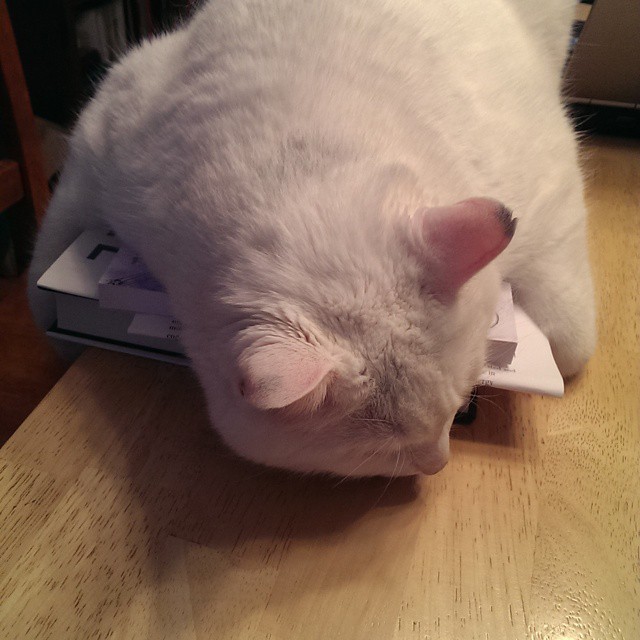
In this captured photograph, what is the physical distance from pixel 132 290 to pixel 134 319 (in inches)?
1.8

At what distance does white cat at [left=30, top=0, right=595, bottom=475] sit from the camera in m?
0.45

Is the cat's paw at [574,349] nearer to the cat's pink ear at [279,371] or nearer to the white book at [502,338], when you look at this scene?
the white book at [502,338]

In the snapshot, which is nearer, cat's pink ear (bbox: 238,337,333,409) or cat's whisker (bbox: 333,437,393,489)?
cat's pink ear (bbox: 238,337,333,409)

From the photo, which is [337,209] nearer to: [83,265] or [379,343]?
[379,343]

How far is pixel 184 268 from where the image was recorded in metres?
0.56

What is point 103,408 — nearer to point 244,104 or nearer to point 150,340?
point 150,340

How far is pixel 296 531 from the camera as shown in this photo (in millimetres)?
576

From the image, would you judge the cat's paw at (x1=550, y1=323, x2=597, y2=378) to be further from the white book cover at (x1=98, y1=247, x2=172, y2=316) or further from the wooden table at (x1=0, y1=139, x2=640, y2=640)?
the white book cover at (x1=98, y1=247, x2=172, y2=316)

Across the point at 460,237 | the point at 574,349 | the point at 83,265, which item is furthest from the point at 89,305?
the point at 574,349

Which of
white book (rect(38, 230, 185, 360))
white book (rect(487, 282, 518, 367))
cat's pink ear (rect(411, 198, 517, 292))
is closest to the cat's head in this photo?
cat's pink ear (rect(411, 198, 517, 292))

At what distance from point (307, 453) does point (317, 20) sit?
0.48 metres

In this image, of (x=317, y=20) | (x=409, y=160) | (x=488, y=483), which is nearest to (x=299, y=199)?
(x=409, y=160)

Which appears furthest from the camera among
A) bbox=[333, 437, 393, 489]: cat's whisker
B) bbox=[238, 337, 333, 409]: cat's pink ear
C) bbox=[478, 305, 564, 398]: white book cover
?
bbox=[478, 305, 564, 398]: white book cover

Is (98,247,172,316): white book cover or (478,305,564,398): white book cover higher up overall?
(98,247,172,316): white book cover
